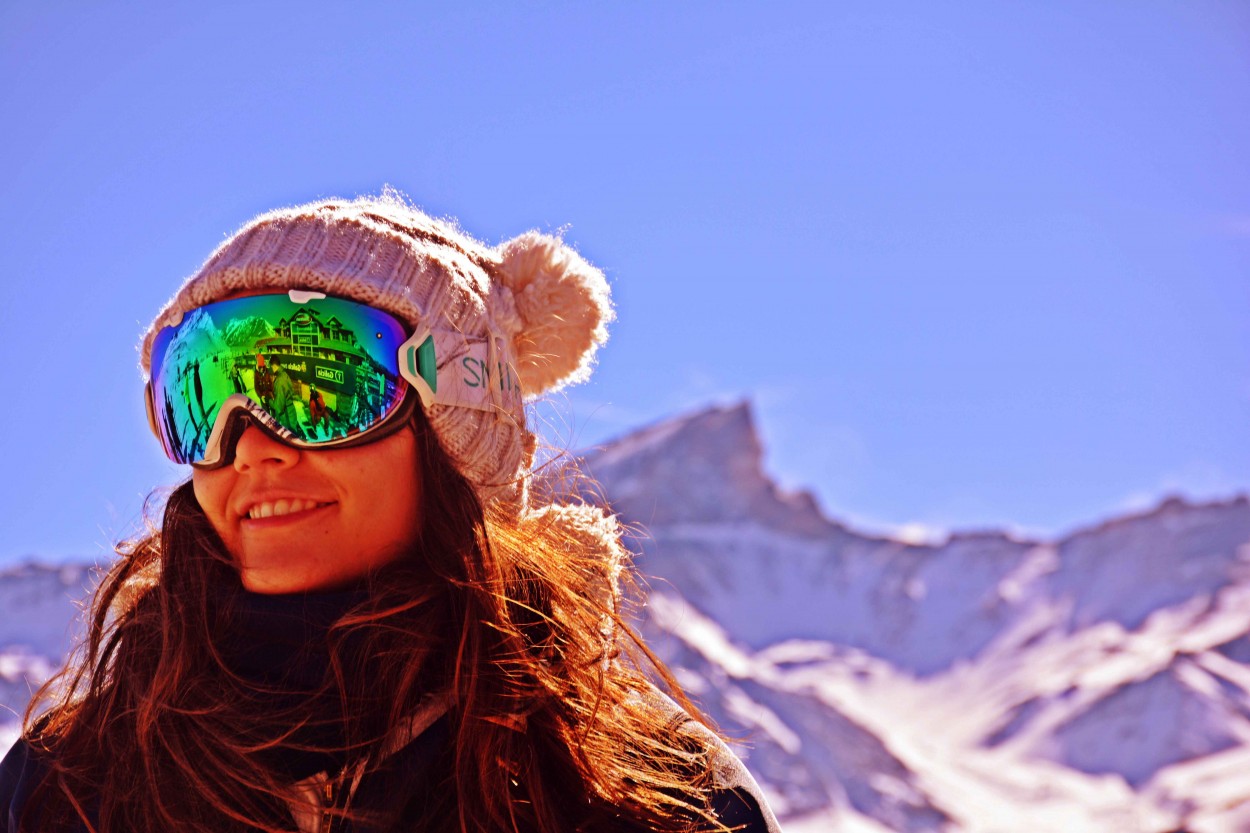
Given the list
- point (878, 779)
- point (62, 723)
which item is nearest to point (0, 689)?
point (878, 779)

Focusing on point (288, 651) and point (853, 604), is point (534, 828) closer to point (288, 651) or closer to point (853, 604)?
point (288, 651)

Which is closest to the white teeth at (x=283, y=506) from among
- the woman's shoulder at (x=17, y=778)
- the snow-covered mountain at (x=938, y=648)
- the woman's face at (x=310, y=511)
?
the woman's face at (x=310, y=511)

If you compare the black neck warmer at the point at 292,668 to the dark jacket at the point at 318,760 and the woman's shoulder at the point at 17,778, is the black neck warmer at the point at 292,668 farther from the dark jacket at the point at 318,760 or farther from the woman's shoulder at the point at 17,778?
the woman's shoulder at the point at 17,778

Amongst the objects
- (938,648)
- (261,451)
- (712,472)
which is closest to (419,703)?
(261,451)

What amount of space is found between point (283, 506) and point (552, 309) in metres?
0.65

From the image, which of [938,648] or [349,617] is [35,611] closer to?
[938,648]

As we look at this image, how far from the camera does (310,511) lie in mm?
1883

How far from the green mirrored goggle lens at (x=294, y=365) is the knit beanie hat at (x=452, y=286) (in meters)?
0.04

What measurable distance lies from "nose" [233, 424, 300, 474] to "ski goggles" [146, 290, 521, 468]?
0.05 feet

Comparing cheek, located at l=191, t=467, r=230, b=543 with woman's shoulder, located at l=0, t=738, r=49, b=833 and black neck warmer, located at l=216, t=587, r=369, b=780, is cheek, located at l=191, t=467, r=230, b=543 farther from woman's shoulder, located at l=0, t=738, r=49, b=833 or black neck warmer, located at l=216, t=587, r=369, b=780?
woman's shoulder, located at l=0, t=738, r=49, b=833

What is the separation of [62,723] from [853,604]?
63536 mm

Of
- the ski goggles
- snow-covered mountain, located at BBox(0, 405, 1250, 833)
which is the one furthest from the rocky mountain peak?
the ski goggles

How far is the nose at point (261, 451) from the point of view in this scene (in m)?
A: 1.89

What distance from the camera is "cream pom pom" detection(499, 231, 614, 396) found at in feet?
7.40
